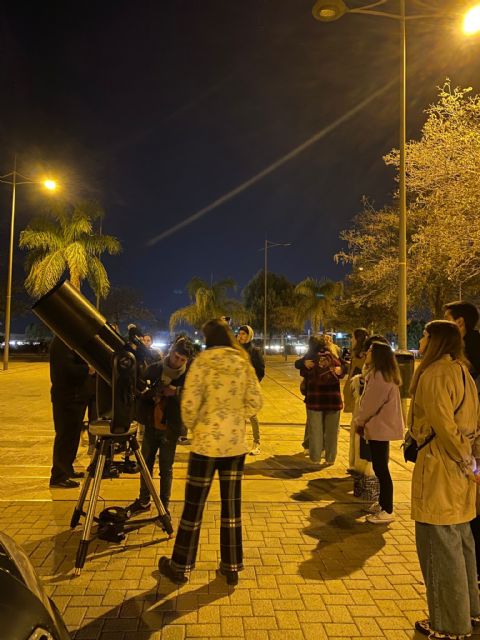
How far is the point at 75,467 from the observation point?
23.4 feet

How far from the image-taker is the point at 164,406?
489 cm

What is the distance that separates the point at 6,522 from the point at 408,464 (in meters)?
5.18

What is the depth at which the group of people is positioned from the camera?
3197 mm

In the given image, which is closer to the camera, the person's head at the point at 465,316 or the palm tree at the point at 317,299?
the person's head at the point at 465,316

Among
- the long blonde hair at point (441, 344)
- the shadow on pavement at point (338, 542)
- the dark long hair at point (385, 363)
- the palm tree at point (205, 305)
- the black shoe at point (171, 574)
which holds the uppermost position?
the palm tree at point (205, 305)

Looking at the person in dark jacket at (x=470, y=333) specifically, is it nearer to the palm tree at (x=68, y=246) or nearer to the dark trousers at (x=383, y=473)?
the dark trousers at (x=383, y=473)

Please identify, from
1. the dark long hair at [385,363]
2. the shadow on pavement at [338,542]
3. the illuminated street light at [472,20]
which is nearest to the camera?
the shadow on pavement at [338,542]

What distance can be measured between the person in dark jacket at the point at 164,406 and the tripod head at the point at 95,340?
1.99 ft

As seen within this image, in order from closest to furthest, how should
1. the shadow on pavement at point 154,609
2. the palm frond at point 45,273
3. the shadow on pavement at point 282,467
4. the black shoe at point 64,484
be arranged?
the shadow on pavement at point 154,609
the black shoe at point 64,484
the shadow on pavement at point 282,467
the palm frond at point 45,273

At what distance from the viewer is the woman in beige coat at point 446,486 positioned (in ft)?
10.4

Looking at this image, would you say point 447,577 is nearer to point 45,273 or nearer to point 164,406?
point 164,406

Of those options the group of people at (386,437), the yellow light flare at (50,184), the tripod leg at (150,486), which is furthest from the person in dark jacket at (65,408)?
the yellow light flare at (50,184)

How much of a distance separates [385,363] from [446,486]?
2.23 m

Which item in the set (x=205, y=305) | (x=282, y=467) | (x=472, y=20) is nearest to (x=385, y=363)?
(x=282, y=467)
